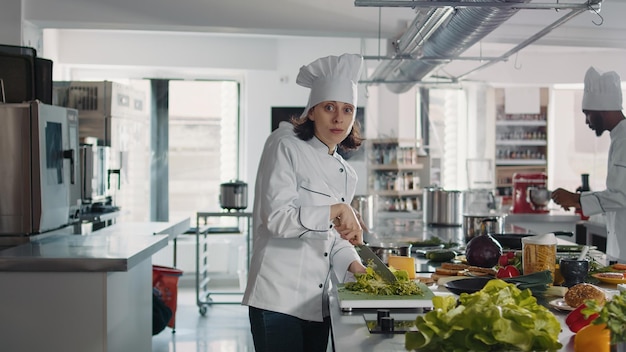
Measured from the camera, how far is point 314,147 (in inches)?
108

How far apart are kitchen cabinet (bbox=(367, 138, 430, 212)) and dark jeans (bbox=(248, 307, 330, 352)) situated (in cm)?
492

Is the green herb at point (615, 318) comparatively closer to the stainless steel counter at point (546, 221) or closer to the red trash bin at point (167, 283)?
the red trash bin at point (167, 283)

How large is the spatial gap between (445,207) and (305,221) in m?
3.04

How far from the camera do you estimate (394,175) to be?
760cm

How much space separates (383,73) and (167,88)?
3900 millimetres

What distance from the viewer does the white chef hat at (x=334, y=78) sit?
270cm

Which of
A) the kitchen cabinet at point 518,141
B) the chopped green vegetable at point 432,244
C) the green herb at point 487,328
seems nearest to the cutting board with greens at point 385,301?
the green herb at point 487,328

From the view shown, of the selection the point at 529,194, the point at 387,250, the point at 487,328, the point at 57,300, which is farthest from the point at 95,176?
the point at 487,328

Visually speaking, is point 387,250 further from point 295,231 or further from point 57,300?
point 57,300

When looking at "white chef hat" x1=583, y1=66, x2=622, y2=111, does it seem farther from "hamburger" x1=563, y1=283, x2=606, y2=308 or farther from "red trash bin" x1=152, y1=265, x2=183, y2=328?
"red trash bin" x1=152, y1=265, x2=183, y2=328

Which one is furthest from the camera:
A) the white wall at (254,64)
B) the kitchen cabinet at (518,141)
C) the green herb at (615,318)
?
the kitchen cabinet at (518,141)

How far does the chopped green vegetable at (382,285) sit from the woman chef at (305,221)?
0.20m

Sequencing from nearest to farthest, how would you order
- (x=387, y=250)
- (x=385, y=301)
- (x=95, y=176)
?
(x=385, y=301) → (x=387, y=250) → (x=95, y=176)

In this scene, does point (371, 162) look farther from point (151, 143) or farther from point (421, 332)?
point (421, 332)
